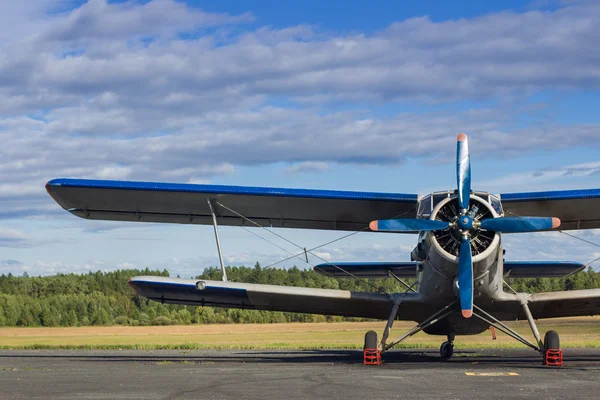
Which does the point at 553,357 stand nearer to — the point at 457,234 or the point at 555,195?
the point at 457,234

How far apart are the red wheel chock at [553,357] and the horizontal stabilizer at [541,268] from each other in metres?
5.02

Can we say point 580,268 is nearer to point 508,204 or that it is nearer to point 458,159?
point 508,204

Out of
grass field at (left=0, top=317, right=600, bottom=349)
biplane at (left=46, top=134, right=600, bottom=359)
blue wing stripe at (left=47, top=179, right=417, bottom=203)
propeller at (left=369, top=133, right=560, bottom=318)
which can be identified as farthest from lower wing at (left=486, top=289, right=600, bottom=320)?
grass field at (left=0, top=317, right=600, bottom=349)

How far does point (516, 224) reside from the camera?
555 inches

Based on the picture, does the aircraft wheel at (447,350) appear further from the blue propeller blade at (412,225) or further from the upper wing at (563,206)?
the blue propeller blade at (412,225)

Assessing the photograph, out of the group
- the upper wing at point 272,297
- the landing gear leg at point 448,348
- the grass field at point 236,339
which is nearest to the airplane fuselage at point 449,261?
the upper wing at point 272,297

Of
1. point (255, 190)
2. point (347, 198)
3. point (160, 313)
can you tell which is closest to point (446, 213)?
point (347, 198)

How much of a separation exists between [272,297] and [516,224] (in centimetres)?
557

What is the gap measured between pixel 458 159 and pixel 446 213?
1085 millimetres

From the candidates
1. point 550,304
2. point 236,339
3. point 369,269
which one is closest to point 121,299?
point 236,339

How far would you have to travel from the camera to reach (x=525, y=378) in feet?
35.8

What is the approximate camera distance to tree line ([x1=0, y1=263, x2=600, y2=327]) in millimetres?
46219

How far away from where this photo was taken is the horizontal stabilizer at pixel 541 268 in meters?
19.7

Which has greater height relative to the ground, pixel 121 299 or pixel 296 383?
pixel 121 299
